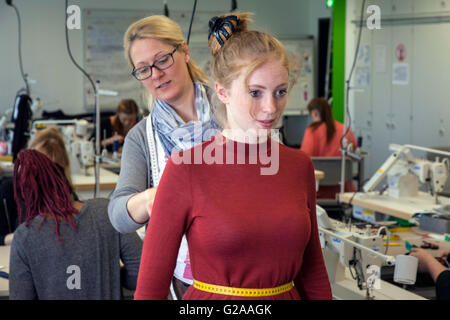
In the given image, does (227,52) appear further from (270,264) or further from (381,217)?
(381,217)

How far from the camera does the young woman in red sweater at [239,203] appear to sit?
1138 mm

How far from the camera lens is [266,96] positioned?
1.17 m

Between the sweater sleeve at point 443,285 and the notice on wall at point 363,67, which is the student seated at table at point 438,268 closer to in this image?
the sweater sleeve at point 443,285

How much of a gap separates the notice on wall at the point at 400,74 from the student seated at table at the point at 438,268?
4390mm

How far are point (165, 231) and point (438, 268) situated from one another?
5.68 ft

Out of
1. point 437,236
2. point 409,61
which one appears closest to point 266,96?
point 437,236

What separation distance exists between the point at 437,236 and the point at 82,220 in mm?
1885

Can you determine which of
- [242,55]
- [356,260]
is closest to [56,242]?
[356,260]

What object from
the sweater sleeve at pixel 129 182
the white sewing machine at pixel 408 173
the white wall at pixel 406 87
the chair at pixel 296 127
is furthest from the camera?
the chair at pixel 296 127

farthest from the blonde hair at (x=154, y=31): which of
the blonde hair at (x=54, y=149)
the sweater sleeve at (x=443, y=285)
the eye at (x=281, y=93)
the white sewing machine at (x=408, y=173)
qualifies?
the white sewing machine at (x=408, y=173)

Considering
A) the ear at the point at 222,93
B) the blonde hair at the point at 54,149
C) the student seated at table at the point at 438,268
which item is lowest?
the student seated at table at the point at 438,268

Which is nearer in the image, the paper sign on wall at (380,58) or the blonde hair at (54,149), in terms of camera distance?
the blonde hair at (54,149)

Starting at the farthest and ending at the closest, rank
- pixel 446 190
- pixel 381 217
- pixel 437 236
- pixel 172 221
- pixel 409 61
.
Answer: pixel 409 61, pixel 446 190, pixel 381 217, pixel 437 236, pixel 172 221
